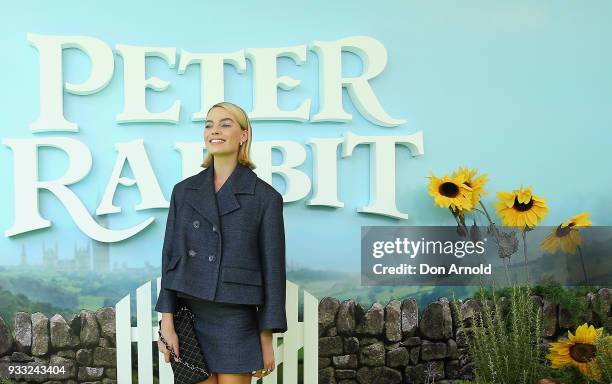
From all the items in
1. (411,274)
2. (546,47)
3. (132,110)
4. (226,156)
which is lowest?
(411,274)

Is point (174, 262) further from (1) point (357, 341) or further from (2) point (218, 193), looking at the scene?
(1) point (357, 341)

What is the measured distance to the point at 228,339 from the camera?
2072mm

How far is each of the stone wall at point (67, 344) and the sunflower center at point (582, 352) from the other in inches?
96.4

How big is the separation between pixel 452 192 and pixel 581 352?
3.44 feet

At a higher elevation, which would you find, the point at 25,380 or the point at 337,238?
the point at 337,238

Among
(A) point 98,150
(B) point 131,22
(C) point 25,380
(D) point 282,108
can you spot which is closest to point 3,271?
(C) point 25,380

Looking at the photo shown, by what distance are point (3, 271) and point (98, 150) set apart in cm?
84

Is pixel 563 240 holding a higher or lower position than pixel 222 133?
lower

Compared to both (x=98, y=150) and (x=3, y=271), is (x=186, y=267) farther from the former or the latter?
(x=3, y=271)

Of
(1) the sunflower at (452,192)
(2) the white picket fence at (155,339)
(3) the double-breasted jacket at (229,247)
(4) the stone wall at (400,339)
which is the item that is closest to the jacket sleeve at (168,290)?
(3) the double-breasted jacket at (229,247)

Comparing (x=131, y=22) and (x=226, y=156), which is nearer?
(x=226, y=156)

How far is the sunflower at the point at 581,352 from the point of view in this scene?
2.73 m

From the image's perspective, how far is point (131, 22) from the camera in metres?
2.98

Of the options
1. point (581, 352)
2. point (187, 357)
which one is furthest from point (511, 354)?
point (187, 357)
